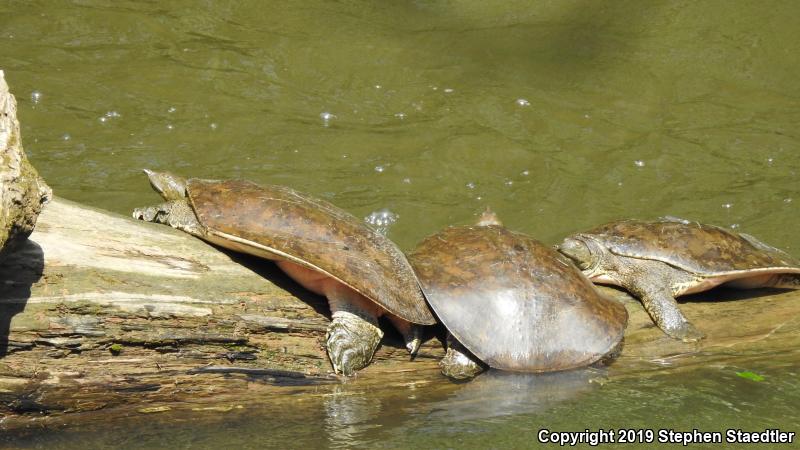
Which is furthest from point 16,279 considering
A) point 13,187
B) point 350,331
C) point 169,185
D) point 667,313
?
point 667,313

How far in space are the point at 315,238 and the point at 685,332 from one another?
144 cm

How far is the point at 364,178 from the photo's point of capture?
16.0ft

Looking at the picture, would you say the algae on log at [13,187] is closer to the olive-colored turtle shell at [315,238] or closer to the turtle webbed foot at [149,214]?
the olive-colored turtle shell at [315,238]

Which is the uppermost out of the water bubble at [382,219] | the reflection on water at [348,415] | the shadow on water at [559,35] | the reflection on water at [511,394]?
the shadow on water at [559,35]

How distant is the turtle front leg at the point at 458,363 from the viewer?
2824mm

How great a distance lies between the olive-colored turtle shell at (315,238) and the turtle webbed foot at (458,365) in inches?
6.4

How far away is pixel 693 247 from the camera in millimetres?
3383

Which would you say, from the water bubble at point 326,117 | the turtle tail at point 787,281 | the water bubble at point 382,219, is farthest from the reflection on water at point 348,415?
the water bubble at point 326,117

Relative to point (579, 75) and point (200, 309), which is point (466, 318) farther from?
point (579, 75)

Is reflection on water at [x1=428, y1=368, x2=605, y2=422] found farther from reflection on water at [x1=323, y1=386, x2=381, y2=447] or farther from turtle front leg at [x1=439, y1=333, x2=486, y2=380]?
reflection on water at [x1=323, y1=386, x2=381, y2=447]

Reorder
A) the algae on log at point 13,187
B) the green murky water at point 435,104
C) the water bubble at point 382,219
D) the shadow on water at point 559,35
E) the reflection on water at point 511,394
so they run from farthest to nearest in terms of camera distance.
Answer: the shadow on water at point 559,35, the green murky water at point 435,104, the water bubble at point 382,219, the reflection on water at point 511,394, the algae on log at point 13,187

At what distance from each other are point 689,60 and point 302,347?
455cm

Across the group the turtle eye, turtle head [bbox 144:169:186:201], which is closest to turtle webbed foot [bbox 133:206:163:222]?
turtle head [bbox 144:169:186:201]

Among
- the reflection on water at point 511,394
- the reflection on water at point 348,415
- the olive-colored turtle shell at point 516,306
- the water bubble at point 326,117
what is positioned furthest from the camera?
the water bubble at point 326,117
